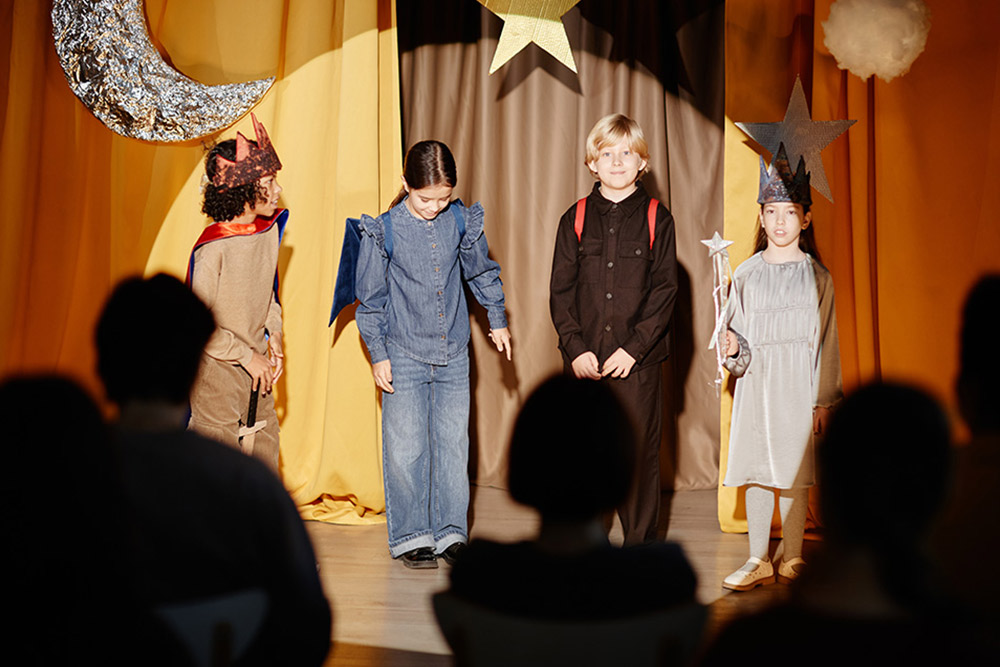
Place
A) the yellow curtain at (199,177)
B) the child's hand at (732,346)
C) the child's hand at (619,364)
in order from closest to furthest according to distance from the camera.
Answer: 1. the child's hand at (732,346)
2. the child's hand at (619,364)
3. the yellow curtain at (199,177)

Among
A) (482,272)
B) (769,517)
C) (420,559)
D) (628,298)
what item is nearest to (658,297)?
(628,298)

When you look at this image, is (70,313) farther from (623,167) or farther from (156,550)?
(156,550)

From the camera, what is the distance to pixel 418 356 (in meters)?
3.62

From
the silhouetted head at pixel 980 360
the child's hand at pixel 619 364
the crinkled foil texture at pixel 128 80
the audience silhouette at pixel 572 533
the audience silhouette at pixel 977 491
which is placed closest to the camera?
the audience silhouette at pixel 572 533

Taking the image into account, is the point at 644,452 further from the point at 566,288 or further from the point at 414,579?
the point at 414,579

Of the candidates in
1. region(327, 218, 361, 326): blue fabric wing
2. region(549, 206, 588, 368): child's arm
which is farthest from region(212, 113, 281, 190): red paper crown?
region(549, 206, 588, 368): child's arm

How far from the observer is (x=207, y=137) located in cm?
417

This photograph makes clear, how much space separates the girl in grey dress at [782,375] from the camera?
329 cm

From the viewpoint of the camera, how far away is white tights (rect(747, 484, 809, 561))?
334cm

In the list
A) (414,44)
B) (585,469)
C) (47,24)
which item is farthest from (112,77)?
(585,469)

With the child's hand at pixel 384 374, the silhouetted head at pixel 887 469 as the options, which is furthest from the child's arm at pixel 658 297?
the silhouetted head at pixel 887 469

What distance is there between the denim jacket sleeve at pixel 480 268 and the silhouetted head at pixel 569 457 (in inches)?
95.5

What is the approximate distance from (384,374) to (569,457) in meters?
2.36

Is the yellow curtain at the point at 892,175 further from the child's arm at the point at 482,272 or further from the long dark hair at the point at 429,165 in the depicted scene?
the long dark hair at the point at 429,165
